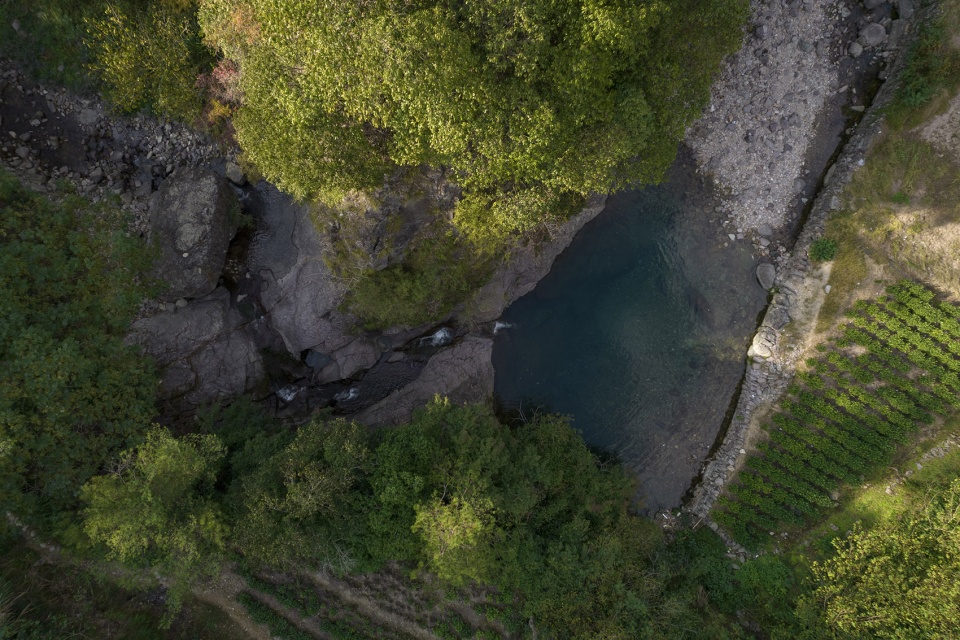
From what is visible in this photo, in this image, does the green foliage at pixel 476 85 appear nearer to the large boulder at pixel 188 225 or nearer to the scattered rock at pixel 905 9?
the large boulder at pixel 188 225

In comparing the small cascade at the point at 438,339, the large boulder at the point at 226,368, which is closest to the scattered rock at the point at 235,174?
the large boulder at the point at 226,368

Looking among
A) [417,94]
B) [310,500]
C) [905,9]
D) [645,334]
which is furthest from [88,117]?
[905,9]

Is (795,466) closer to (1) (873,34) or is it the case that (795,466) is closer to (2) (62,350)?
(1) (873,34)

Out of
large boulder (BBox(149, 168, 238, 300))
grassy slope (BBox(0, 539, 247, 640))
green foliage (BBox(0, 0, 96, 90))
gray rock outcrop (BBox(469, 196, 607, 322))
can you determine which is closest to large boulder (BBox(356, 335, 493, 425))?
gray rock outcrop (BBox(469, 196, 607, 322))

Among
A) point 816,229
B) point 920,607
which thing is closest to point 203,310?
point 816,229

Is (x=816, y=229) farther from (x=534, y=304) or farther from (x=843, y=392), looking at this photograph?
(x=534, y=304)
